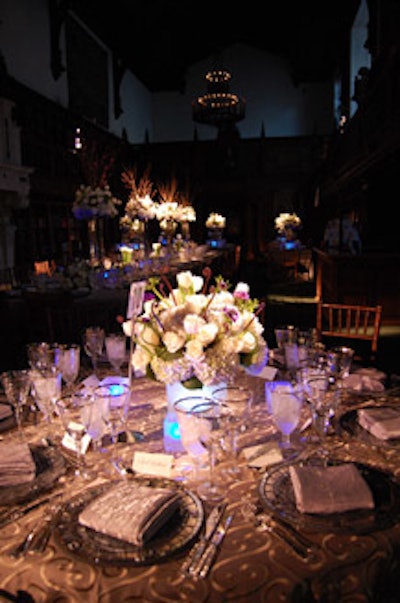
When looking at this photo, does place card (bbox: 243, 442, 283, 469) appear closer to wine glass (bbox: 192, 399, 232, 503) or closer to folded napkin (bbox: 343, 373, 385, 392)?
wine glass (bbox: 192, 399, 232, 503)

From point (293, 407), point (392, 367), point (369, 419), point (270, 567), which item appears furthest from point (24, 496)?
point (392, 367)

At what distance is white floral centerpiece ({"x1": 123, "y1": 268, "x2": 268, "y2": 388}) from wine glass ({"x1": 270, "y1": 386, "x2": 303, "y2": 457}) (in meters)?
0.22

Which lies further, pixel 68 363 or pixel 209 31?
pixel 209 31

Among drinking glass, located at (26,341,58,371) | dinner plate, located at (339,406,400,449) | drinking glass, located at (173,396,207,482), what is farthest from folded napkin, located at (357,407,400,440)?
drinking glass, located at (26,341,58,371)

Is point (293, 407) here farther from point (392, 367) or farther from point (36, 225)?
point (36, 225)

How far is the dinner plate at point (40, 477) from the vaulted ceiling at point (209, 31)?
1088 centimetres

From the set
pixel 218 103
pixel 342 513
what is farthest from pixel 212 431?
pixel 218 103

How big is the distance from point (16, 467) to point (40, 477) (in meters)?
0.07

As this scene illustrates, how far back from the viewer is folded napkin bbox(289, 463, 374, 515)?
1187mm

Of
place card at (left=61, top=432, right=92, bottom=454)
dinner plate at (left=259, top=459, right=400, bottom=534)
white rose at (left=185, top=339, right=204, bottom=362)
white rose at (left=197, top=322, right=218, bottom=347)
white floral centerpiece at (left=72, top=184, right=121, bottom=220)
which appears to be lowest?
dinner plate at (left=259, top=459, right=400, bottom=534)

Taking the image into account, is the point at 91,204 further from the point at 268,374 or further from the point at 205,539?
the point at 205,539

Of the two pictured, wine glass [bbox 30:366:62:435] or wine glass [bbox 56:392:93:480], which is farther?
wine glass [bbox 30:366:62:435]

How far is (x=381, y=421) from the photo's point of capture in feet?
5.39

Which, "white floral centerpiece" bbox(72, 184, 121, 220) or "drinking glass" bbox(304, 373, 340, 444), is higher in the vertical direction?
"white floral centerpiece" bbox(72, 184, 121, 220)
